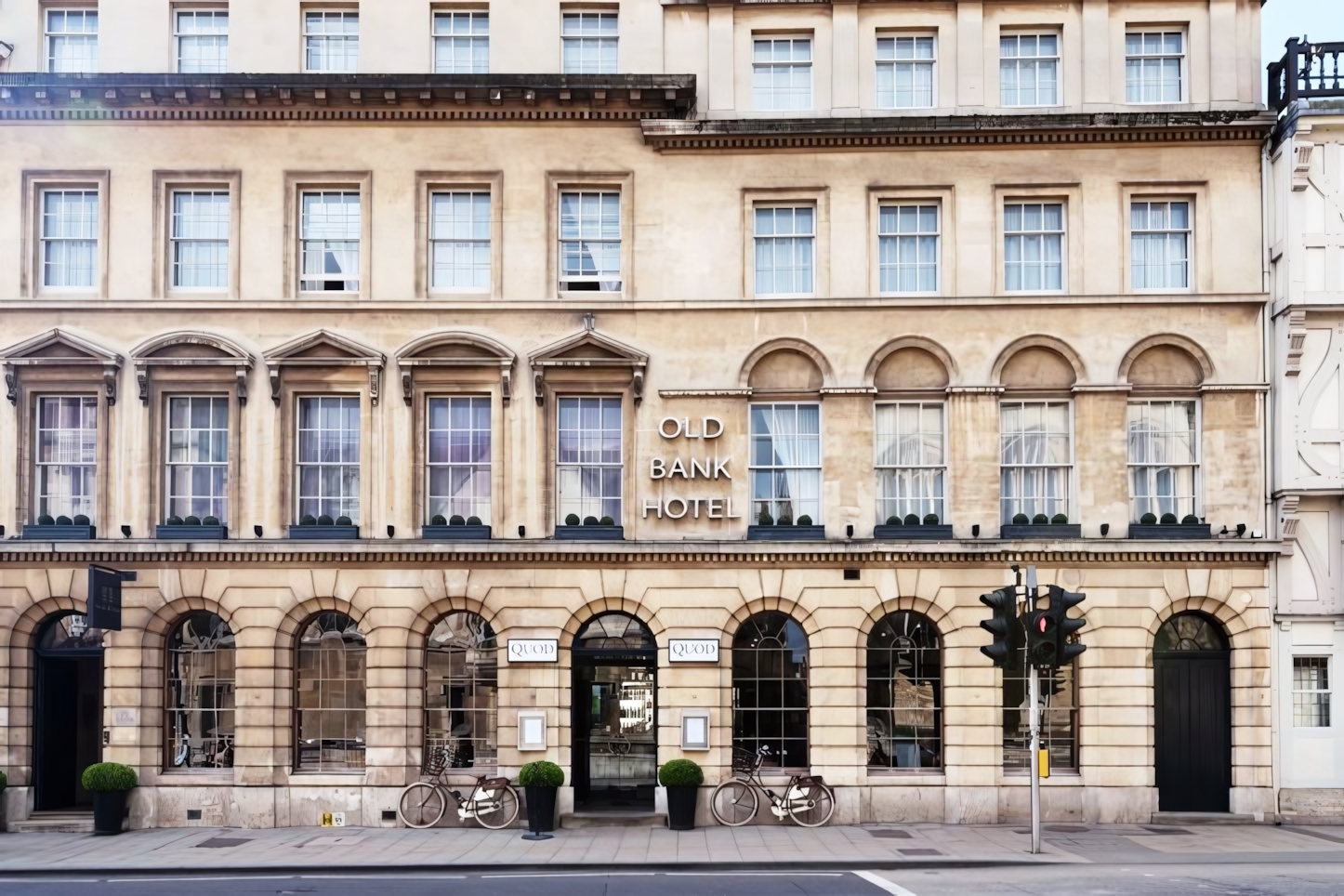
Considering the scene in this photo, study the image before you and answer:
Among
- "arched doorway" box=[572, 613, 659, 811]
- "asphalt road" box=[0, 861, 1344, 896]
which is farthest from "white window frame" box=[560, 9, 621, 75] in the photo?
"asphalt road" box=[0, 861, 1344, 896]

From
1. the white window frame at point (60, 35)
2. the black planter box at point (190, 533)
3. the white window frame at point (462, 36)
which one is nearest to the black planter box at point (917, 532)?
the white window frame at point (462, 36)

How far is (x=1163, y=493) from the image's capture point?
24.7 meters

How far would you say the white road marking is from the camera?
Result: 17.3 m

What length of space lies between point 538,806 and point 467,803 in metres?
1.66

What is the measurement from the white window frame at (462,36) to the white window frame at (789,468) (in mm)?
8745

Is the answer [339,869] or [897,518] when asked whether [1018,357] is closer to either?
[897,518]

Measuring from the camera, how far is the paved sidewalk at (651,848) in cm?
2000

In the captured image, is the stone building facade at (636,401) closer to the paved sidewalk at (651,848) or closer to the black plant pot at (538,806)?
the paved sidewalk at (651,848)

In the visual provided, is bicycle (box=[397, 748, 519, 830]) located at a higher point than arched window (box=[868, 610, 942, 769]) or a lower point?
lower

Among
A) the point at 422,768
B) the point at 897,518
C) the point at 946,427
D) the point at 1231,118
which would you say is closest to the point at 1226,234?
the point at 1231,118

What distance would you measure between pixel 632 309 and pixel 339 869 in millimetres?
11213

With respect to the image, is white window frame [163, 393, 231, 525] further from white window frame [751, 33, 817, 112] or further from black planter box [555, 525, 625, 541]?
white window frame [751, 33, 817, 112]

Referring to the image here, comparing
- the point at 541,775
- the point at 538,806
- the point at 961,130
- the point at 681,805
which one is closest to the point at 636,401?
the point at 541,775

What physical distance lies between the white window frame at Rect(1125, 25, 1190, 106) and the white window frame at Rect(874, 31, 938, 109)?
12.2 feet
